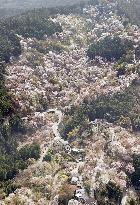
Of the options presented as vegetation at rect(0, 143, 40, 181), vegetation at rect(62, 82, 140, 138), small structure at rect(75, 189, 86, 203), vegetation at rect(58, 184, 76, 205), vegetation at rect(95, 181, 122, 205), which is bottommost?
vegetation at rect(95, 181, 122, 205)

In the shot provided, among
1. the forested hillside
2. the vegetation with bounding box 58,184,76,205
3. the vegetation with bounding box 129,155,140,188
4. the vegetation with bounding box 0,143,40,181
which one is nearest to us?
the vegetation with bounding box 58,184,76,205

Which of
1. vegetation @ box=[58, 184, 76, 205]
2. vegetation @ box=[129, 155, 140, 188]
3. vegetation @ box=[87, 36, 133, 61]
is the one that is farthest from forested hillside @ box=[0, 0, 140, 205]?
vegetation @ box=[87, 36, 133, 61]

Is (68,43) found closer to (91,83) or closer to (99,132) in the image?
(91,83)

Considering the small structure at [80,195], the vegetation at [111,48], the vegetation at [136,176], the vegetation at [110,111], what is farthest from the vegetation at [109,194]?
the vegetation at [111,48]

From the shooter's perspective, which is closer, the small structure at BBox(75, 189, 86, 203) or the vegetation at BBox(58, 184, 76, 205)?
the vegetation at BBox(58, 184, 76, 205)

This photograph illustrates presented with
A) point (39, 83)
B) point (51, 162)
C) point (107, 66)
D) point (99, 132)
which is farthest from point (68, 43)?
point (51, 162)

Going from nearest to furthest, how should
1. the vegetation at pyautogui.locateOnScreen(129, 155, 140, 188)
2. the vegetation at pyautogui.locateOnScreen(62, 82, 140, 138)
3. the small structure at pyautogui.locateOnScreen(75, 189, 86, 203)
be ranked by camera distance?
the small structure at pyautogui.locateOnScreen(75, 189, 86, 203)
the vegetation at pyautogui.locateOnScreen(129, 155, 140, 188)
the vegetation at pyautogui.locateOnScreen(62, 82, 140, 138)

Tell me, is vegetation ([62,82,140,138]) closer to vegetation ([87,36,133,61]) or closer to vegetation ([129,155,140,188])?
vegetation ([129,155,140,188])

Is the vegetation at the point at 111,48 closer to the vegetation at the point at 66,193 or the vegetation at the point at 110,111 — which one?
the vegetation at the point at 110,111
